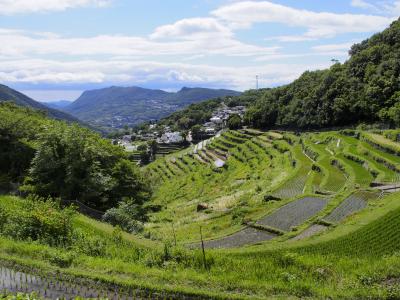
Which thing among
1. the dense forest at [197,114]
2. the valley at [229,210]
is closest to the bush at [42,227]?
the valley at [229,210]

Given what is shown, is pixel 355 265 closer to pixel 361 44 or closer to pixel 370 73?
pixel 370 73

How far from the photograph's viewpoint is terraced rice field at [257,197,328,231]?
26312mm

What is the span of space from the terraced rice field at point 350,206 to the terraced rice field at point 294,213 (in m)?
1.52

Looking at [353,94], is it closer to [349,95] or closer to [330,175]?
[349,95]

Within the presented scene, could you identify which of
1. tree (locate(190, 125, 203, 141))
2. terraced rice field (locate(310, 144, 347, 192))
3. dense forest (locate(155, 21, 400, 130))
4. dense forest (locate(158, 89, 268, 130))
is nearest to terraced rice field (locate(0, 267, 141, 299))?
terraced rice field (locate(310, 144, 347, 192))

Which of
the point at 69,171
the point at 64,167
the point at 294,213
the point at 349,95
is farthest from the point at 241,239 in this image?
the point at 349,95

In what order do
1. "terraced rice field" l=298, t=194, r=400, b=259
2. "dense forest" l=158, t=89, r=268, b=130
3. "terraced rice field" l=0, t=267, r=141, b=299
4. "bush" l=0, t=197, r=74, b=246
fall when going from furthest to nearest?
"dense forest" l=158, t=89, r=268, b=130
"terraced rice field" l=298, t=194, r=400, b=259
"bush" l=0, t=197, r=74, b=246
"terraced rice field" l=0, t=267, r=141, b=299

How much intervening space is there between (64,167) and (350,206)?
21459 millimetres

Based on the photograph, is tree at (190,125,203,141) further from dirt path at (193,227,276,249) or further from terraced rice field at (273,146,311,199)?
dirt path at (193,227,276,249)

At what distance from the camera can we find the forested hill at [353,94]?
64.2 metres

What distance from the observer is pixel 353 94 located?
6912 centimetres

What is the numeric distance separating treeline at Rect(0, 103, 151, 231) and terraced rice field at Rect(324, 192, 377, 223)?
13.7 m

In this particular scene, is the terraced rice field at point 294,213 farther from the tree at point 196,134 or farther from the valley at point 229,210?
the tree at point 196,134

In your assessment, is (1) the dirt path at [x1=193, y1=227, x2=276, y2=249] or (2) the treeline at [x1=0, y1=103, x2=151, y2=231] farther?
(2) the treeline at [x1=0, y1=103, x2=151, y2=231]
